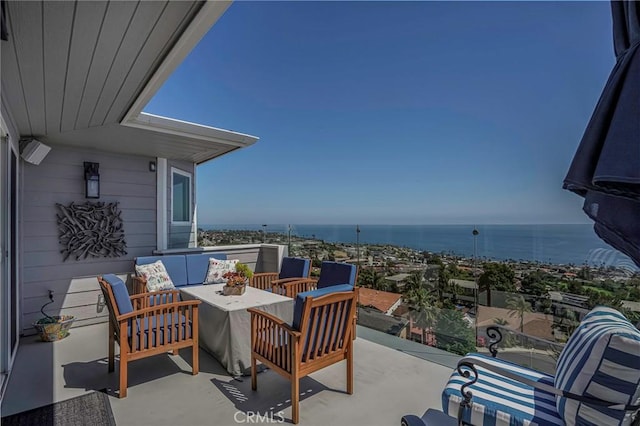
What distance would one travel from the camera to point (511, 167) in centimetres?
593

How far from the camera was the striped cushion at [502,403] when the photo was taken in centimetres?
172

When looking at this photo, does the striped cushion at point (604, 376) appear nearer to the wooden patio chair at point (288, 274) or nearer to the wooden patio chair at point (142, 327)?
the wooden patio chair at point (142, 327)

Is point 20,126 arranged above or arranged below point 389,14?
below

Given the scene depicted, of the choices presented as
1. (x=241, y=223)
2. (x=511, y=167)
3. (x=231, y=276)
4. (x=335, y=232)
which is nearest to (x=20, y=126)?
(x=231, y=276)

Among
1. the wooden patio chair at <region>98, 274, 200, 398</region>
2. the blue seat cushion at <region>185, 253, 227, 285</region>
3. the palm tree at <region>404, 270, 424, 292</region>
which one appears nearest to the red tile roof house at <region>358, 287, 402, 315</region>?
the palm tree at <region>404, 270, 424, 292</region>

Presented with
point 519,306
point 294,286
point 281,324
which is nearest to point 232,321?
point 281,324

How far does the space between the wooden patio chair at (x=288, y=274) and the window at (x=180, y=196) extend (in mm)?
2009

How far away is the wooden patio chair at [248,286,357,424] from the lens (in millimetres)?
2432

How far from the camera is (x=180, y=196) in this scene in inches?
→ 239

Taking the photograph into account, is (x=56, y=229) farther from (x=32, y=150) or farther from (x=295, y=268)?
(x=295, y=268)

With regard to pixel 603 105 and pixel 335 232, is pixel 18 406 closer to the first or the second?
pixel 335 232

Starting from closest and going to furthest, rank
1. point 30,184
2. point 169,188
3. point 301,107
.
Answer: point 30,184 < point 169,188 < point 301,107

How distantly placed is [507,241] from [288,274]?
9.61 ft

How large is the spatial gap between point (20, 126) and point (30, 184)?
1052 mm
